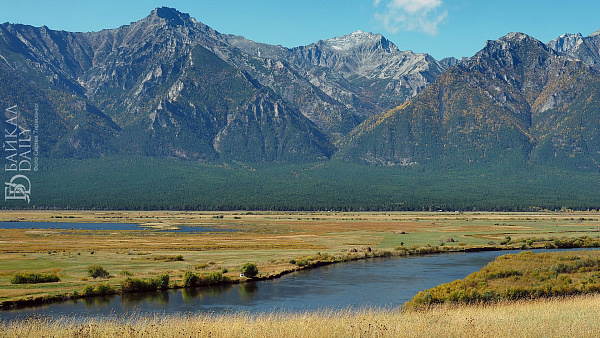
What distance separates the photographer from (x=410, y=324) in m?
25.5

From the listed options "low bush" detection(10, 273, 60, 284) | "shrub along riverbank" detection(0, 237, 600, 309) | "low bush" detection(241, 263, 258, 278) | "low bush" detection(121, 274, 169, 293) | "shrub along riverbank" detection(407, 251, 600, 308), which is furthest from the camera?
"low bush" detection(241, 263, 258, 278)

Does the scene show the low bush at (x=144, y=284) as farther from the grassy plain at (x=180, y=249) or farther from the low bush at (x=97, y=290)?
the grassy plain at (x=180, y=249)

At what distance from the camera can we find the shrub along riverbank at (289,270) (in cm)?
5766

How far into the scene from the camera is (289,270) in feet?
255

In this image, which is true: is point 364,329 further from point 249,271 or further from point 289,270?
point 289,270

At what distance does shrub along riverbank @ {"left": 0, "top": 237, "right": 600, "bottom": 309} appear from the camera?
57.7m

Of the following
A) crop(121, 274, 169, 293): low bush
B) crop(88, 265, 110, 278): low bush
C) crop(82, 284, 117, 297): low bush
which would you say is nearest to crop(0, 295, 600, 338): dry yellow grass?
crop(82, 284, 117, 297): low bush

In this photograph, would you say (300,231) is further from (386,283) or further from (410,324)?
(410,324)

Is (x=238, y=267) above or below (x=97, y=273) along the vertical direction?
below

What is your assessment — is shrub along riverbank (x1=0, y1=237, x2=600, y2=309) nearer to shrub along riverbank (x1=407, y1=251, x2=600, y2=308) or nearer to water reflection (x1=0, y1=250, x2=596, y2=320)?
water reflection (x1=0, y1=250, x2=596, y2=320)

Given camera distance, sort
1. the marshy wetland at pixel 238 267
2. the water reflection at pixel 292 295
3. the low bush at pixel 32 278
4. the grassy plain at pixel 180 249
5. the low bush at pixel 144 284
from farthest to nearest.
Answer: the grassy plain at pixel 180 249 < the low bush at pixel 32 278 < the low bush at pixel 144 284 < the marshy wetland at pixel 238 267 < the water reflection at pixel 292 295

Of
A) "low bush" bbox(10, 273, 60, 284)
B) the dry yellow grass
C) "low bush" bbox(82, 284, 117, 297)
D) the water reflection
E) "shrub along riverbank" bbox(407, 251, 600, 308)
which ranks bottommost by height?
the water reflection

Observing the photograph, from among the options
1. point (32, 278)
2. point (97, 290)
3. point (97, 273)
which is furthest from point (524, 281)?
point (32, 278)

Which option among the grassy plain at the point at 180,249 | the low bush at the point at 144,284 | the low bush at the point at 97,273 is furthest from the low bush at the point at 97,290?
the low bush at the point at 97,273
